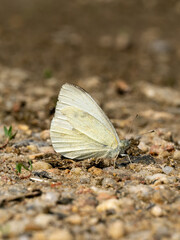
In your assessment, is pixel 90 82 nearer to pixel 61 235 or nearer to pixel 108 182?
pixel 108 182

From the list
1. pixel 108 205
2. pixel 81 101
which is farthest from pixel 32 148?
pixel 108 205

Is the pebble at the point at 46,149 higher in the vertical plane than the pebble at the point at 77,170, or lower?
higher

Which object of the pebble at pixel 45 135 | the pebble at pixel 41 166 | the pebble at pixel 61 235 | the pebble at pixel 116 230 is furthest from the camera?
the pebble at pixel 45 135

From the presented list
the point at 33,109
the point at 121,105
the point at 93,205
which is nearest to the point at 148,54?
the point at 121,105

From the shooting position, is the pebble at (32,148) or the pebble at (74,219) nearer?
the pebble at (74,219)

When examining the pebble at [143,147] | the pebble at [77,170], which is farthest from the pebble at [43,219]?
the pebble at [143,147]

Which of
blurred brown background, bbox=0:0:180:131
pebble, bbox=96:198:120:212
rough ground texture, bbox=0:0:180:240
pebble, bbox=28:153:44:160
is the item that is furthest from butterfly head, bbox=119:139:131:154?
blurred brown background, bbox=0:0:180:131

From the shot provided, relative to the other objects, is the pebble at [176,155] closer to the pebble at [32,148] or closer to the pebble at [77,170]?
the pebble at [77,170]

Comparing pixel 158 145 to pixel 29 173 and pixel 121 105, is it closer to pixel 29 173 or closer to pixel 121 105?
pixel 29 173

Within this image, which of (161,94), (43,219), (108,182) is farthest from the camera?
(161,94)
